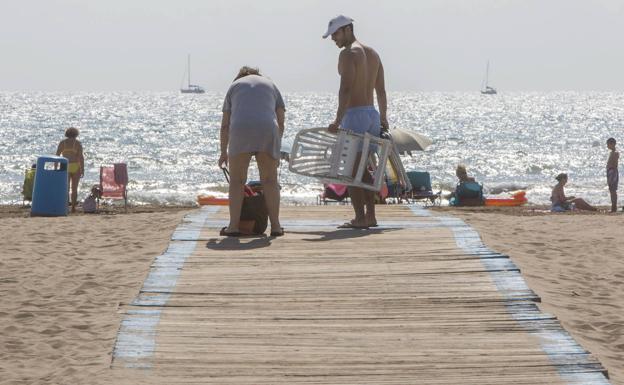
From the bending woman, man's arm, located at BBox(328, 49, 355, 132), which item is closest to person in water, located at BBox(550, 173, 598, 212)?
man's arm, located at BBox(328, 49, 355, 132)

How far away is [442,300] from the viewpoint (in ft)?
25.1

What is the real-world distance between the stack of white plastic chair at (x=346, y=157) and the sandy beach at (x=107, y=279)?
1066mm

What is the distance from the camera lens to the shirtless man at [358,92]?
1017cm

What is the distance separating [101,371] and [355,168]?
4.48 m

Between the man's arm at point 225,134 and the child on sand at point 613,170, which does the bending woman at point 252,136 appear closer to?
the man's arm at point 225,134

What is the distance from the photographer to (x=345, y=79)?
1029cm

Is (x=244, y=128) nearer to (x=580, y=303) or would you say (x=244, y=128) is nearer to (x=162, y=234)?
(x=162, y=234)

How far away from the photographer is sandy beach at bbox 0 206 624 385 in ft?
22.1

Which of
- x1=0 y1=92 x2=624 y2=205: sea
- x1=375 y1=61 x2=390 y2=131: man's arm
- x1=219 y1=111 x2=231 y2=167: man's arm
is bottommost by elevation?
x1=0 y1=92 x2=624 y2=205: sea

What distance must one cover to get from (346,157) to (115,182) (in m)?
11.4

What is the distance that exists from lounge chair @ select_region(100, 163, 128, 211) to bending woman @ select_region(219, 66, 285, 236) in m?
11.0

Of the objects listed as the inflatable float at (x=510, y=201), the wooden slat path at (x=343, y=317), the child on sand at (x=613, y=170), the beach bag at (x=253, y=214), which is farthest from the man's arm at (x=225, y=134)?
the inflatable float at (x=510, y=201)

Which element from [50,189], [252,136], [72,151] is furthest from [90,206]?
[252,136]

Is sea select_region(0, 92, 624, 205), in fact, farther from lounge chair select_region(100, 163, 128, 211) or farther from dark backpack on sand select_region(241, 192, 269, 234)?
dark backpack on sand select_region(241, 192, 269, 234)
